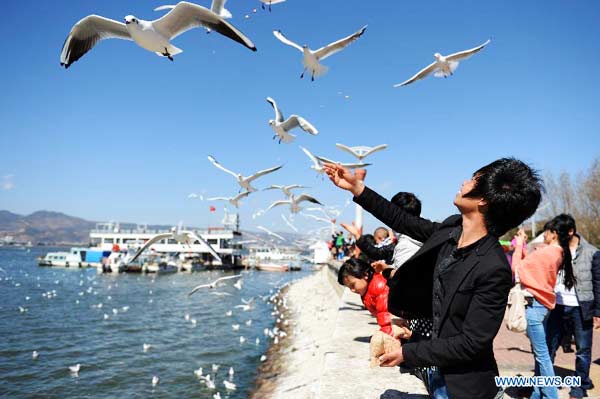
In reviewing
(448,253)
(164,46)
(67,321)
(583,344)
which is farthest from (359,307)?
(67,321)

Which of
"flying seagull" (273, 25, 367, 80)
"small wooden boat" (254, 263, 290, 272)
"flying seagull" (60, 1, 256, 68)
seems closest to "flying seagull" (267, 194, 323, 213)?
"flying seagull" (273, 25, 367, 80)

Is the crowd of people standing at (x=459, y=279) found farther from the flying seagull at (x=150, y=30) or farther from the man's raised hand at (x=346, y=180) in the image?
the flying seagull at (x=150, y=30)

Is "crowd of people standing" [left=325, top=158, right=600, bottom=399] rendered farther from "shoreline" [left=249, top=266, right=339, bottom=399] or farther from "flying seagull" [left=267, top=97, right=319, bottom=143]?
"flying seagull" [left=267, top=97, right=319, bottom=143]

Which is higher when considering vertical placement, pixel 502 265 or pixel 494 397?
pixel 502 265

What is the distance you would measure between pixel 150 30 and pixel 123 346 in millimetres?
10723

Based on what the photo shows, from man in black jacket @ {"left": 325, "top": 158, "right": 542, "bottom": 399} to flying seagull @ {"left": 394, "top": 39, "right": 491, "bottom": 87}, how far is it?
6.27 m

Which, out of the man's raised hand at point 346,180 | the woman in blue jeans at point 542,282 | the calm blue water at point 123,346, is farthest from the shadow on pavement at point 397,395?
the calm blue water at point 123,346

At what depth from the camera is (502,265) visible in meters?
1.67

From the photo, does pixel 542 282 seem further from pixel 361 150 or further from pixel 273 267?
pixel 273 267

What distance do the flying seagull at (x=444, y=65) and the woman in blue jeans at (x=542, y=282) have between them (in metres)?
4.51

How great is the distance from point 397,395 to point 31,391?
9305 mm

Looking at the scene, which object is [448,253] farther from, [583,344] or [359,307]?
[359,307]

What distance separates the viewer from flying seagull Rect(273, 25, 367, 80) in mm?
8017

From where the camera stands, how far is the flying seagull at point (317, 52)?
802 centimetres
